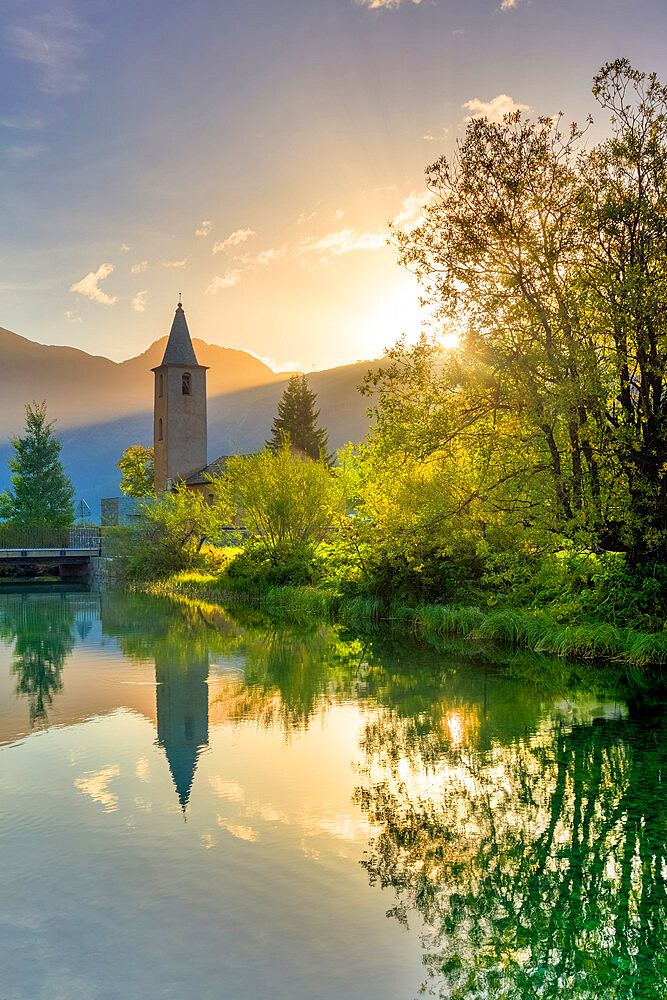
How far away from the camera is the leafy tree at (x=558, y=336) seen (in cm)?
1318

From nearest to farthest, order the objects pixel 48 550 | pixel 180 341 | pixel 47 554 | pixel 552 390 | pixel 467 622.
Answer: pixel 552 390 → pixel 467 622 → pixel 47 554 → pixel 48 550 → pixel 180 341

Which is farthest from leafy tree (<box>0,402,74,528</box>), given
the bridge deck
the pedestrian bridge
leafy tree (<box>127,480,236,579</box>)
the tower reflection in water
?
the tower reflection in water

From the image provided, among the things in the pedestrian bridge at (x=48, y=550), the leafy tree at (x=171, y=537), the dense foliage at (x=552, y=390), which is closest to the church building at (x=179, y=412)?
the pedestrian bridge at (x=48, y=550)

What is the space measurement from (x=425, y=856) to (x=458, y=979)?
166 centimetres

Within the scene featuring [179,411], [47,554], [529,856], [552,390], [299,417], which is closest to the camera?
[529,856]

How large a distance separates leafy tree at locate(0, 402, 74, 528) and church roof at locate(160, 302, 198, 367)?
1232 cm

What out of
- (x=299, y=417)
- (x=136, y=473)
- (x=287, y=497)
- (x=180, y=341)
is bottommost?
(x=287, y=497)

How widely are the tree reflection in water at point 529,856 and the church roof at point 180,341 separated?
190ft

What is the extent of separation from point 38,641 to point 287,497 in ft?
30.6

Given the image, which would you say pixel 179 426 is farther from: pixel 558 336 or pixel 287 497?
pixel 558 336

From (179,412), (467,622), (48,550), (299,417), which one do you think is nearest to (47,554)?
(48,550)

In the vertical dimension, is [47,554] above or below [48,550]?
below

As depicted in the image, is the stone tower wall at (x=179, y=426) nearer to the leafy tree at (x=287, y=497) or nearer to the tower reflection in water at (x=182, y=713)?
the leafy tree at (x=287, y=497)

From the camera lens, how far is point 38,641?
19.3m
